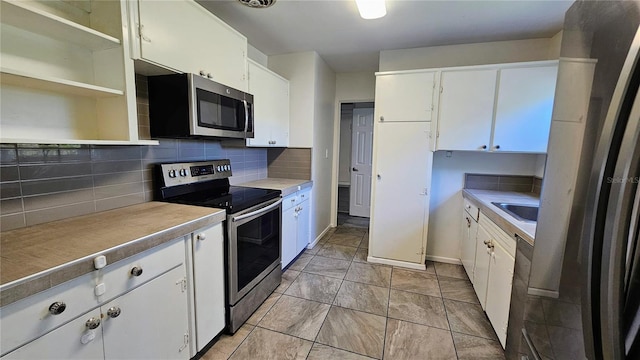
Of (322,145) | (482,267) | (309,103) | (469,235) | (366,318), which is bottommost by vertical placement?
(366,318)

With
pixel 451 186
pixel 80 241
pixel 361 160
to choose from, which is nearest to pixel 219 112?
pixel 80 241

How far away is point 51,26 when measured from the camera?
116 cm

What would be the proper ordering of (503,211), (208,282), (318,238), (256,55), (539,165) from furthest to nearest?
(318,238)
(256,55)
(539,165)
(503,211)
(208,282)

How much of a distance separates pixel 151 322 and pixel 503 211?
2.20 m

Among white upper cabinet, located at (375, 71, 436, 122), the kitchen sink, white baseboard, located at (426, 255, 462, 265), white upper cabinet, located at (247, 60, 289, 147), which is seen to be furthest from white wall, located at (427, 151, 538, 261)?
white upper cabinet, located at (247, 60, 289, 147)

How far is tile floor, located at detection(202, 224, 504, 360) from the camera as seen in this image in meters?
1.68

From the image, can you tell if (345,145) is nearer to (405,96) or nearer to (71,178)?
(405,96)

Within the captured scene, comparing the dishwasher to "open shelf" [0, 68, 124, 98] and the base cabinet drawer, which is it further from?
"open shelf" [0, 68, 124, 98]

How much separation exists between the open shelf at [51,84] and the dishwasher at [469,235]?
2.75 m

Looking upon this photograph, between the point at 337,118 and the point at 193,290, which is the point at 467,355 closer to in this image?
the point at 193,290

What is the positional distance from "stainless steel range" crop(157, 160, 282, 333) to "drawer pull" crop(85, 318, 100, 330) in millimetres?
732

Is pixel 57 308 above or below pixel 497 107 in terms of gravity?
below

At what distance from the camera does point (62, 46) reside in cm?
132

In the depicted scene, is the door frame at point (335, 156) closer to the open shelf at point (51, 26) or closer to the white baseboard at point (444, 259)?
the white baseboard at point (444, 259)
